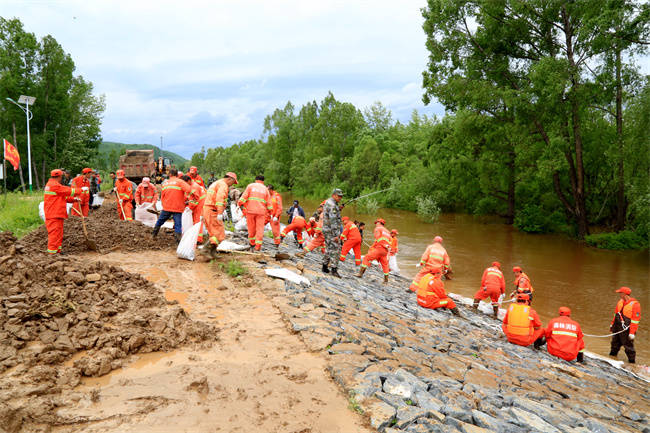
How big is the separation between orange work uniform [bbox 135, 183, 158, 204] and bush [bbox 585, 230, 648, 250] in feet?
72.4

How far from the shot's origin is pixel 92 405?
10.3ft

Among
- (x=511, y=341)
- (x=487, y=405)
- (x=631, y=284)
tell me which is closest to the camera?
(x=487, y=405)

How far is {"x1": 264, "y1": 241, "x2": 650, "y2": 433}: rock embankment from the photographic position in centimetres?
346

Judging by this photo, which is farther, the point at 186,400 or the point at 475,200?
the point at 475,200

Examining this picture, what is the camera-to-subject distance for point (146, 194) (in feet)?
42.3

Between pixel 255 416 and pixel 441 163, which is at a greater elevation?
pixel 441 163

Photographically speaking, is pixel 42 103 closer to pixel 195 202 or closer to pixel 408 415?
pixel 195 202

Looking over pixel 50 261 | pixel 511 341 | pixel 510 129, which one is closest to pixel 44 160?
pixel 50 261

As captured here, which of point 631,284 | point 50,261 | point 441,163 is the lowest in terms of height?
point 631,284

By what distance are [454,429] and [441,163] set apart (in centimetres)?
3101

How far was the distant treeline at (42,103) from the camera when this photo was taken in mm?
30578

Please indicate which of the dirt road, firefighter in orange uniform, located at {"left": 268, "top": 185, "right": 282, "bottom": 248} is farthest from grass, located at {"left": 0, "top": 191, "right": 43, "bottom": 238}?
the dirt road

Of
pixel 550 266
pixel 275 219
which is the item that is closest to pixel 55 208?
pixel 275 219

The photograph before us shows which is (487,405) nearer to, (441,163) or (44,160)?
(441,163)
